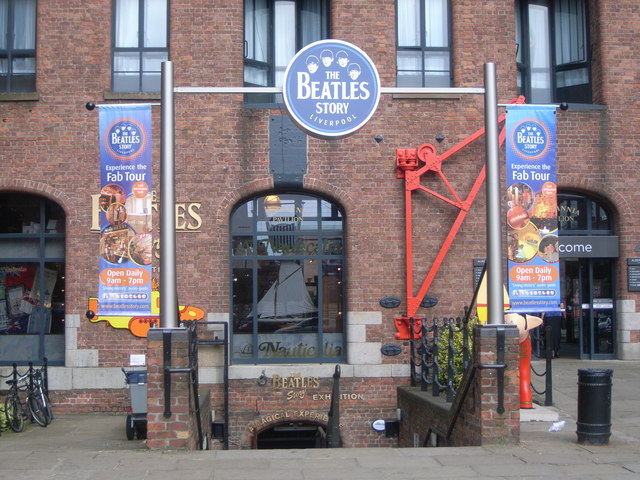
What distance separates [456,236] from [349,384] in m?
3.37

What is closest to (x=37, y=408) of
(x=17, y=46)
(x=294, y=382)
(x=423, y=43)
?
(x=294, y=382)

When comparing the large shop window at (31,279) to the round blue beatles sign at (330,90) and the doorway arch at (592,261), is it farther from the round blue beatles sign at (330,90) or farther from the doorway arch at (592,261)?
the doorway arch at (592,261)

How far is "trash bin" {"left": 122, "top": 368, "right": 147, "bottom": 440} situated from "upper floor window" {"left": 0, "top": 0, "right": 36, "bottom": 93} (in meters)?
6.02

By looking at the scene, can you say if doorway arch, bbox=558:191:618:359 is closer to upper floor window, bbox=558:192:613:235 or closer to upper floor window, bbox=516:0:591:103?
upper floor window, bbox=558:192:613:235

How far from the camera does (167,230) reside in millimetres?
10000

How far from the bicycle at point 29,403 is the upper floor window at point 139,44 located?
18.0ft

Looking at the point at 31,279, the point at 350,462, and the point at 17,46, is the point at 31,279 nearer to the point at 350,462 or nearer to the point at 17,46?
the point at 17,46

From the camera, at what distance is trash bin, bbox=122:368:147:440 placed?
12062 mm

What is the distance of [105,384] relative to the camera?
14.8 metres

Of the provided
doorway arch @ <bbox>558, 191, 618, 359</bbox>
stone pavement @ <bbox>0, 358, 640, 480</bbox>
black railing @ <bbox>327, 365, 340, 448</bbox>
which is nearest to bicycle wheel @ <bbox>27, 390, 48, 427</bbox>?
stone pavement @ <bbox>0, 358, 640, 480</bbox>

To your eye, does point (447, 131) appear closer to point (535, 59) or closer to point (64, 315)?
point (535, 59)

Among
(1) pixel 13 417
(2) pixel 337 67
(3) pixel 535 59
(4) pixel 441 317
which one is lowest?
(1) pixel 13 417

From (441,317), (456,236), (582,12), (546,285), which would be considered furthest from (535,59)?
(546,285)

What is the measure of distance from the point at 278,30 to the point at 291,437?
7.79 metres
